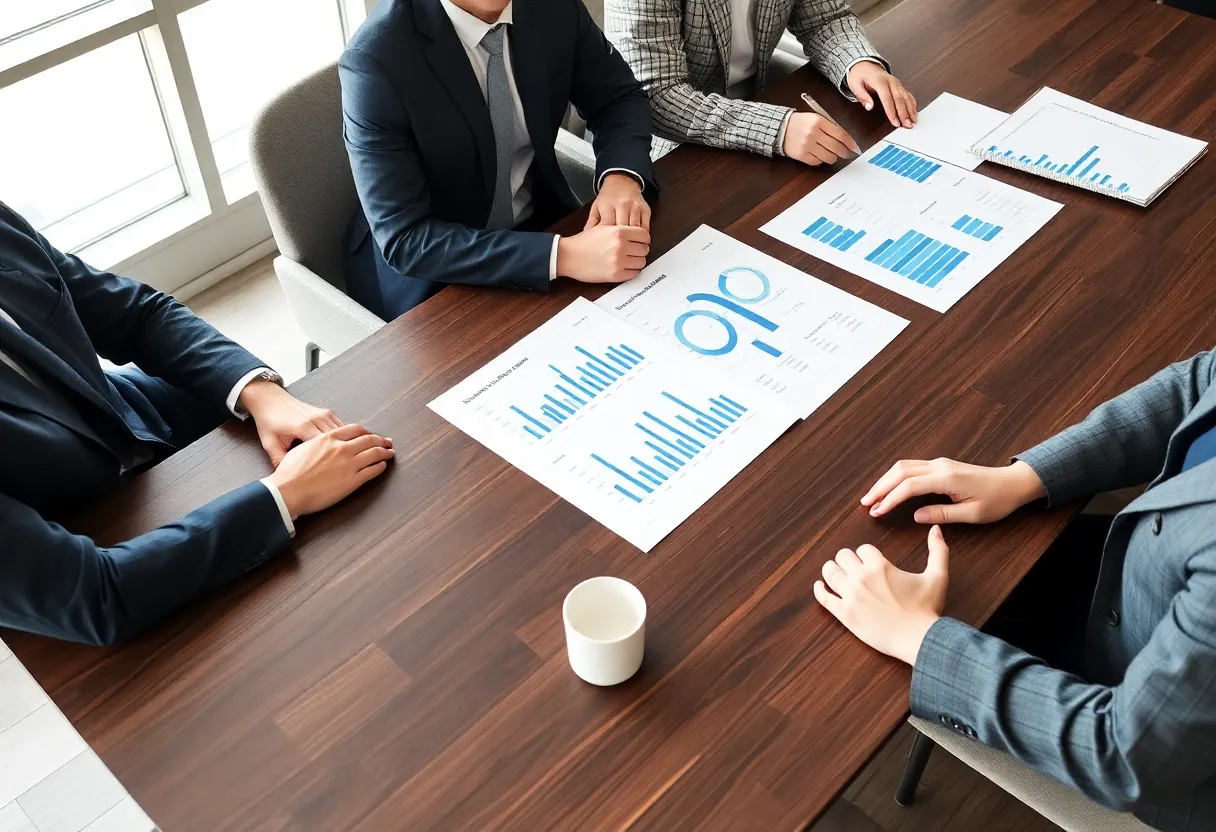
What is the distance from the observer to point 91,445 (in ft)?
4.51

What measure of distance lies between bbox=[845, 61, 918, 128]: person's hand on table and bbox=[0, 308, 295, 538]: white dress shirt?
1.19 m

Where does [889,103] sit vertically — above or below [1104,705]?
above

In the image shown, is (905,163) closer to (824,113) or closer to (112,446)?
(824,113)

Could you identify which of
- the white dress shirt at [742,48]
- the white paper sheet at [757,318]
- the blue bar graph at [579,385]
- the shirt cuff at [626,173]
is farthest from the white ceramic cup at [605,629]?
the white dress shirt at [742,48]

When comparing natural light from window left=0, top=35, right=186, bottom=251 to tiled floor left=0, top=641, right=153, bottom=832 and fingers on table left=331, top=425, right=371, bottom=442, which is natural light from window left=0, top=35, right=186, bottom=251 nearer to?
tiled floor left=0, top=641, right=153, bottom=832

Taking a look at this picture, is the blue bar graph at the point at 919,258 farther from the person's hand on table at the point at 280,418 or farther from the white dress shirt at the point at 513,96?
the person's hand on table at the point at 280,418

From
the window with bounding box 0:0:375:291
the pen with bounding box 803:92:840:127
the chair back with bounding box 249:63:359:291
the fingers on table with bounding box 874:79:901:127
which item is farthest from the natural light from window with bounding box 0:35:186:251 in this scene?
the fingers on table with bounding box 874:79:901:127

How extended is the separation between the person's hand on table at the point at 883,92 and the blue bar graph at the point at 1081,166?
0.56ft

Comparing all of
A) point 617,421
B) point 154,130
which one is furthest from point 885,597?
point 154,130

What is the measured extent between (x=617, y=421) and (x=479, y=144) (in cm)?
65

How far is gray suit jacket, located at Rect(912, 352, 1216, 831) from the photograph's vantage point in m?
1.07

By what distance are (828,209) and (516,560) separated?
2.83 feet

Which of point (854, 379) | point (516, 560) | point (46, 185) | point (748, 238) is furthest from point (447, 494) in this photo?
point (46, 185)

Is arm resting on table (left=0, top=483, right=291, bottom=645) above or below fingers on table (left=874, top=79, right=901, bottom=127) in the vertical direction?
below
